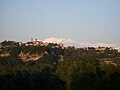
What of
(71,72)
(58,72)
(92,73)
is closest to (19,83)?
(58,72)

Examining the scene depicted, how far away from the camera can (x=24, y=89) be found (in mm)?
86375

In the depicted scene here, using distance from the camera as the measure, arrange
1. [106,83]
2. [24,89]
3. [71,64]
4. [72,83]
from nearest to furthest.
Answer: [106,83]
[72,83]
[71,64]
[24,89]

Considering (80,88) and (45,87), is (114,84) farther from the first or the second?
(45,87)

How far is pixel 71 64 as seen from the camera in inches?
3002

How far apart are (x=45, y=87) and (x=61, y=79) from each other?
5.61 m

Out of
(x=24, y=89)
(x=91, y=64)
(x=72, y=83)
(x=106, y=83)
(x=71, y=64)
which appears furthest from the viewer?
(x=24, y=89)

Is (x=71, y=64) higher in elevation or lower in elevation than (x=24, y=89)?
higher

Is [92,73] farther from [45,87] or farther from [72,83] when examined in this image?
[45,87]

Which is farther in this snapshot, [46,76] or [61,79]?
[46,76]

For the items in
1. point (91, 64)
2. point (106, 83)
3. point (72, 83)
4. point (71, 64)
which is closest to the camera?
point (106, 83)

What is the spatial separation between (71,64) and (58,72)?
158 inches

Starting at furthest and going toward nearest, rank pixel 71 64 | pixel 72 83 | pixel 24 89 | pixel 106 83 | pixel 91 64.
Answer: pixel 24 89, pixel 71 64, pixel 91 64, pixel 72 83, pixel 106 83

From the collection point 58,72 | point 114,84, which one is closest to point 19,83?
point 58,72

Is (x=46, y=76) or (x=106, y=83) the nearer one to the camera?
(x=106, y=83)
